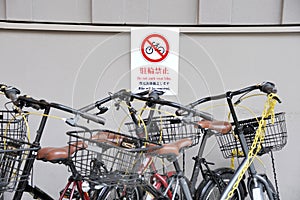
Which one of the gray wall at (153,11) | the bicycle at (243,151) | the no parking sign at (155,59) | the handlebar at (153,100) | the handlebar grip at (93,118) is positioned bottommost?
the bicycle at (243,151)

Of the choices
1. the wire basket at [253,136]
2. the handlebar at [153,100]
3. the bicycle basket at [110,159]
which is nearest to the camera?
the bicycle basket at [110,159]

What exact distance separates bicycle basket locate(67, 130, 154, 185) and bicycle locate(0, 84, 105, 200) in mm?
68

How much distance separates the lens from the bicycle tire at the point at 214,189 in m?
2.04

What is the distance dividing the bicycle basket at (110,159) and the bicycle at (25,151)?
0.07 meters

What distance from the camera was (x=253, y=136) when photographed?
77.0 inches

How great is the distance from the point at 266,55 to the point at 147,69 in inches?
33.6

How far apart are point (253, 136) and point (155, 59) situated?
699 millimetres

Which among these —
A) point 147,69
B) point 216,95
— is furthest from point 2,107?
point 216,95

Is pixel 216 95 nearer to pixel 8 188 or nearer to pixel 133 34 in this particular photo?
pixel 133 34

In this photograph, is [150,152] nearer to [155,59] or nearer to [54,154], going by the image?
[54,154]

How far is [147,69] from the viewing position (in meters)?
2.01

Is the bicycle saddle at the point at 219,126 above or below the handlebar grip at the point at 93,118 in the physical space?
below

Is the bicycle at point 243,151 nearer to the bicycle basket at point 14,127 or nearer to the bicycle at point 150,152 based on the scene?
the bicycle at point 150,152

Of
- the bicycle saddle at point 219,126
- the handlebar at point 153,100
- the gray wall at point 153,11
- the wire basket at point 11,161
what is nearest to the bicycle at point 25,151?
the wire basket at point 11,161
